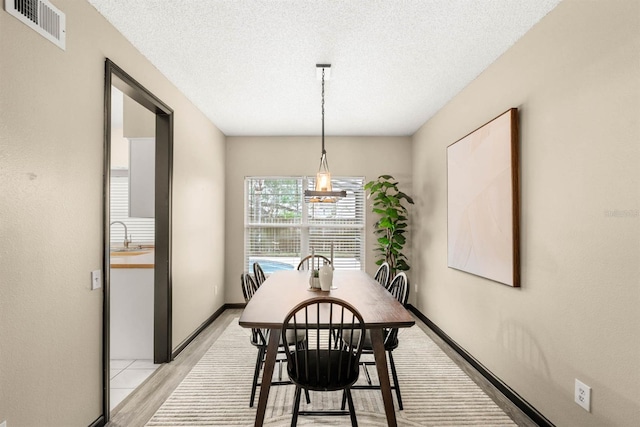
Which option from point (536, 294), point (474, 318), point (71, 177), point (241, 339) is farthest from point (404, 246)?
point (71, 177)

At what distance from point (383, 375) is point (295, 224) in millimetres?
3572

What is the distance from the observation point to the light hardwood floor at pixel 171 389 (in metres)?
2.39

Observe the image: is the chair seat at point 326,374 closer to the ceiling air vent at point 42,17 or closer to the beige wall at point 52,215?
the beige wall at point 52,215

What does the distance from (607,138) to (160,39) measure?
2.77 meters

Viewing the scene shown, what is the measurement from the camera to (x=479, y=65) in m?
3.01

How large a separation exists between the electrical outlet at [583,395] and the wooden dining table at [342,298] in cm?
92

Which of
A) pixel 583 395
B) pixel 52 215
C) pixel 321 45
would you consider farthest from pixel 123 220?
pixel 583 395

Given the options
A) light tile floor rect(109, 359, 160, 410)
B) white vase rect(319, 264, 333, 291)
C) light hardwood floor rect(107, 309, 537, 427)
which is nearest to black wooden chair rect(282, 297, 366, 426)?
white vase rect(319, 264, 333, 291)

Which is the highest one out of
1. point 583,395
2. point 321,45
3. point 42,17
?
point 321,45

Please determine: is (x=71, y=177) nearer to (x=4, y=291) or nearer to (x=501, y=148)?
(x=4, y=291)

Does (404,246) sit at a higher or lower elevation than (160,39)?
lower

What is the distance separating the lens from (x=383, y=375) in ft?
6.92

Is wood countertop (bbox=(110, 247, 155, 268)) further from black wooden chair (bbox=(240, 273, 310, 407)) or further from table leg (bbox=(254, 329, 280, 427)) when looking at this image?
table leg (bbox=(254, 329, 280, 427))

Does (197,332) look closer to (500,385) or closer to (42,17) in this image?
(500,385)
